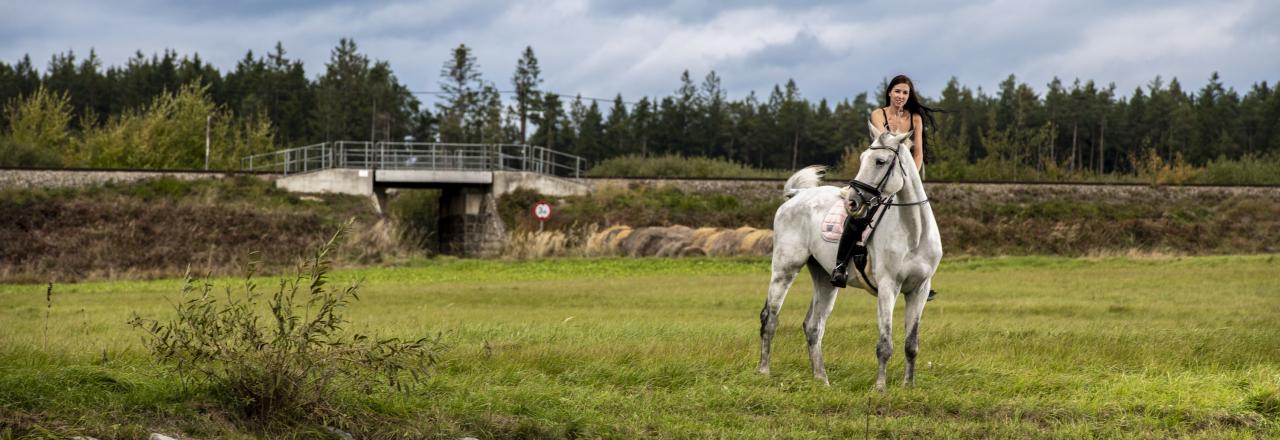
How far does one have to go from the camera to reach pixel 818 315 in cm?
1183

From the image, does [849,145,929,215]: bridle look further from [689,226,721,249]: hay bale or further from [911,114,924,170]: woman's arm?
[689,226,721,249]: hay bale

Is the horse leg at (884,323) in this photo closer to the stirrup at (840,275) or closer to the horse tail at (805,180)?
the stirrup at (840,275)

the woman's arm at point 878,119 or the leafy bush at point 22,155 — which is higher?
the leafy bush at point 22,155

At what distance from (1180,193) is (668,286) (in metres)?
37.2

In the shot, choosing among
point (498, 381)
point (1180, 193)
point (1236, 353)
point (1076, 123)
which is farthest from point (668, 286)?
point (1076, 123)

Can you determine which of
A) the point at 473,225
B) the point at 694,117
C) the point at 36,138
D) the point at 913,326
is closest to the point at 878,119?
the point at 913,326

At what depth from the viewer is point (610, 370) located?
11.5 meters

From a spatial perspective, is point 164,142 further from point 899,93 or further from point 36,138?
point 899,93

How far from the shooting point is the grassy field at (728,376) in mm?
8562

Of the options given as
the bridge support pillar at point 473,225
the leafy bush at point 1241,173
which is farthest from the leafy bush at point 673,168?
the leafy bush at point 1241,173

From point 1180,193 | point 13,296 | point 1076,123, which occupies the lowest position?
point 13,296

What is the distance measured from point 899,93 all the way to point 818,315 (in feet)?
7.56

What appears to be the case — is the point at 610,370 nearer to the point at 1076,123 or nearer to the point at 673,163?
the point at 673,163

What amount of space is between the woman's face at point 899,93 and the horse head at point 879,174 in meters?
1.21
